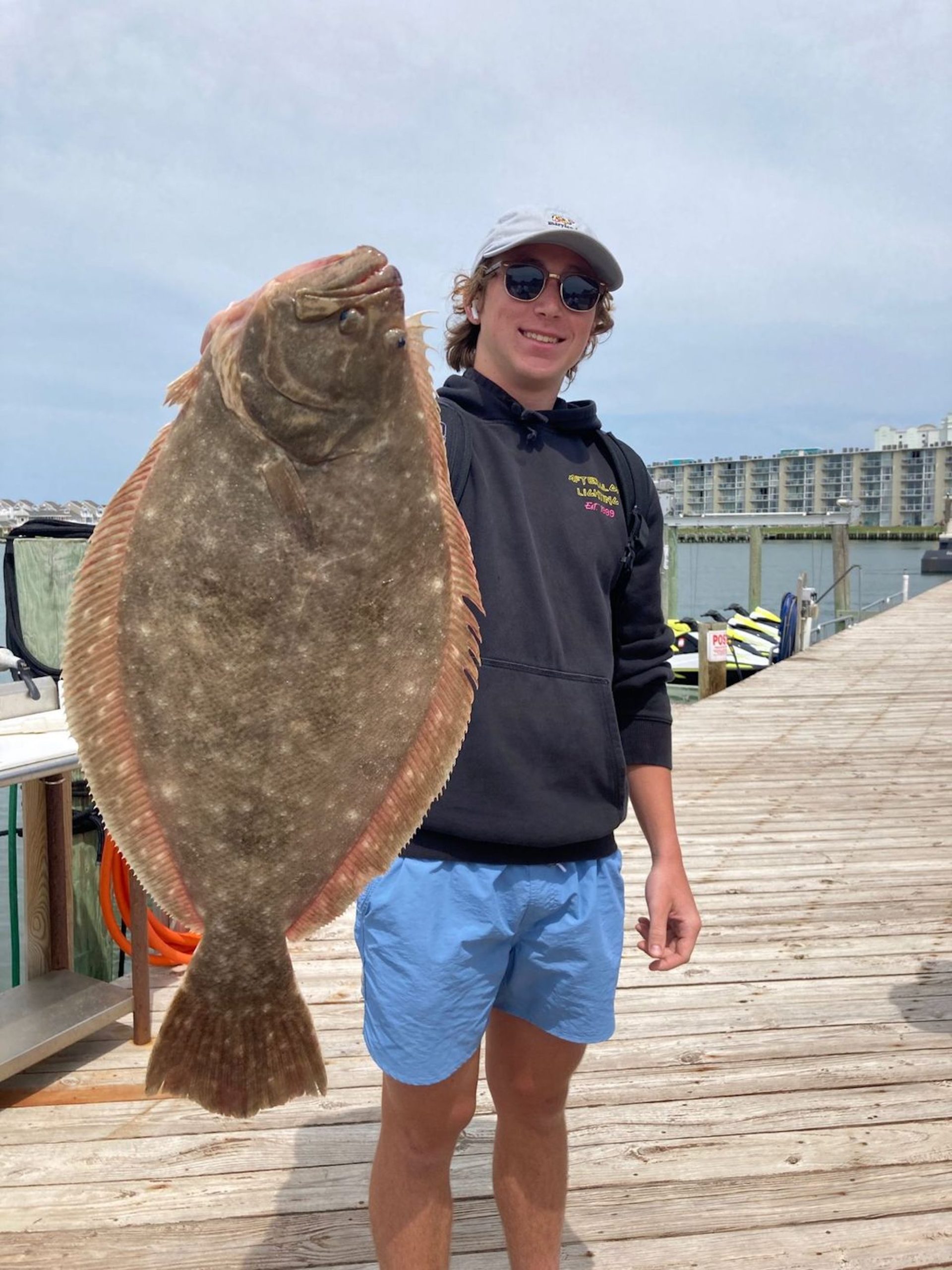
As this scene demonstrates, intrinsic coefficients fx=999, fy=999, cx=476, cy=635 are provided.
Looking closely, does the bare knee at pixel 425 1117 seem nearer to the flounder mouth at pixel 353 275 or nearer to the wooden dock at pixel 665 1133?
the wooden dock at pixel 665 1133

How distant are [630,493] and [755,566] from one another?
22752mm

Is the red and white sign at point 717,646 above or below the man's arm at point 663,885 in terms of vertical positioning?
below

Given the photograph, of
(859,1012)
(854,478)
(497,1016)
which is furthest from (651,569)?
(854,478)

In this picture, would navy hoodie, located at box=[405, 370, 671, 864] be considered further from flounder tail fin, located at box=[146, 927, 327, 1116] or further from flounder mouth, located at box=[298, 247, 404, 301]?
flounder mouth, located at box=[298, 247, 404, 301]

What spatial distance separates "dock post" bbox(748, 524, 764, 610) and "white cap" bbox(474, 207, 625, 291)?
21918 mm

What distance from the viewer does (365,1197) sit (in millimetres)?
2617

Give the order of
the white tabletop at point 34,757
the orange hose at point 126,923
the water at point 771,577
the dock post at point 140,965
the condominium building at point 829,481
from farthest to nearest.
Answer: the condominium building at point 829,481 → the water at point 771,577 → the orange hose at point 126,923 → the dock post at point 140,965 → the white tabletop at point 34,757

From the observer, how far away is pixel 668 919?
6.67ft

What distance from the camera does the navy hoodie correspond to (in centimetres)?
173

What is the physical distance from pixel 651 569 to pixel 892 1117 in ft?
6.79

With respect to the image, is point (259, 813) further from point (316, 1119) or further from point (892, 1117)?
point (892, 1117)

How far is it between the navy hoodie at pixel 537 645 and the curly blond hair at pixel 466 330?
0.64ft

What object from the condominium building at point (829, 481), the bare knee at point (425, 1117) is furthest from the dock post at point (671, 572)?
the condominium building at point (829, 481)

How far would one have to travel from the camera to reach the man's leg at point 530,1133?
1910 millimetres
